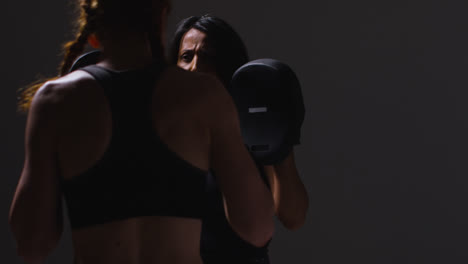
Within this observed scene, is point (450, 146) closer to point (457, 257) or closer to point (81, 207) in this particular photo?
point (457, 257)

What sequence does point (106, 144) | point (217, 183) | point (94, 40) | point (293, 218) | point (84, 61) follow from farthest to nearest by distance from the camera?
Result: point (293, 218), point (217, 183), point (84, 61), point (94, 40), point (106, 144)

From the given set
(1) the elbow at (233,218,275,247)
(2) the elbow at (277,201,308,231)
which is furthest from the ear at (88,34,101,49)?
(2) the elbow at (277,201,308,231)

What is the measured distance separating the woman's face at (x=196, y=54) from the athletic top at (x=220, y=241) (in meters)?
0.31

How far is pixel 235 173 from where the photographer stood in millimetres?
999

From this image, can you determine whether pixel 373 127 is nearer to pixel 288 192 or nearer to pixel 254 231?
pixel 288 192

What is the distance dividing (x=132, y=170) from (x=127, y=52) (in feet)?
0.65

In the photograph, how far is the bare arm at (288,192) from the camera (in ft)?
4.76

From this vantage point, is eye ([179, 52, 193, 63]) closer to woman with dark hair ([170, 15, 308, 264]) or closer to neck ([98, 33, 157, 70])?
woman with dark hair ([170, 15, 308, 264])

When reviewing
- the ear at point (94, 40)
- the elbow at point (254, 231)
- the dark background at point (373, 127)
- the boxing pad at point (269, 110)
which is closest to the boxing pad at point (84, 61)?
the ear at point (94, 40)

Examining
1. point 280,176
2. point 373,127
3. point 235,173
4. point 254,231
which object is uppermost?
point 235,173

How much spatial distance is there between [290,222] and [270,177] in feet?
0.41

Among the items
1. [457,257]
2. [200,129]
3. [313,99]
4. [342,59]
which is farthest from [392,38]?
[200,129]

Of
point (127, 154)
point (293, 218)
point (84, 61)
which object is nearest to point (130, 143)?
point (127, 154)

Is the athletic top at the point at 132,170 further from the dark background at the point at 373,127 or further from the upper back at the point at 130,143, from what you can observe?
the dark background at the point at 373,127
